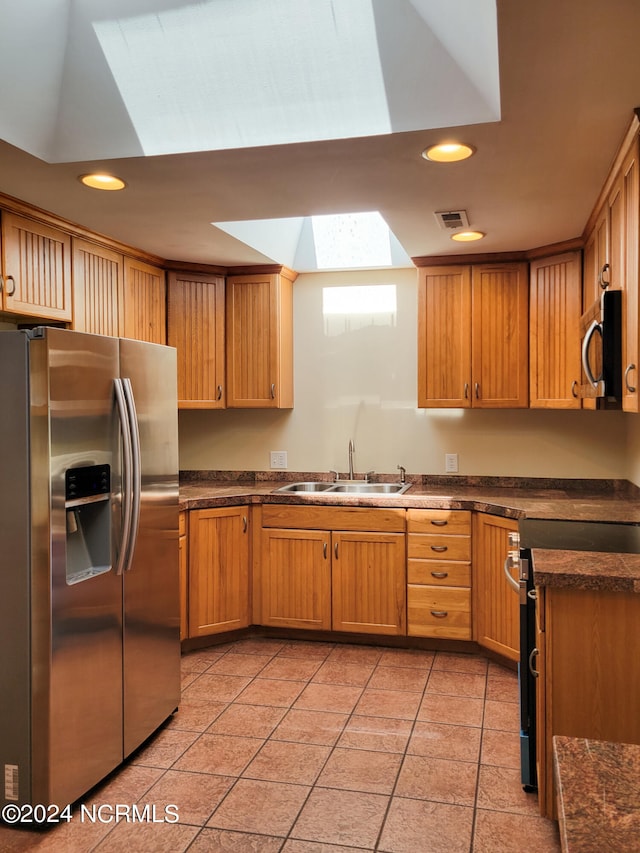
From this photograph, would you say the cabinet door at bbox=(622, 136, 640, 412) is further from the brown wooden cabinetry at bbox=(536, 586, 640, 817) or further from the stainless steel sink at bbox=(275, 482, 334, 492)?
the stainless steel sink at bbox=(275, 482, 334, 492)

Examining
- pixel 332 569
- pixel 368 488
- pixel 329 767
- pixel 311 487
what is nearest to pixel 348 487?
pixel 368 488

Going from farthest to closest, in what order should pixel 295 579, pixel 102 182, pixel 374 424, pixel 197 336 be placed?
pixel 374 424
pixel 197 336
pixel 295 579
pixel 102 182

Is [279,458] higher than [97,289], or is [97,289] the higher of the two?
[97,289]

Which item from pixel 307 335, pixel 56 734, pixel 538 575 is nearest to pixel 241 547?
pixel 307 335

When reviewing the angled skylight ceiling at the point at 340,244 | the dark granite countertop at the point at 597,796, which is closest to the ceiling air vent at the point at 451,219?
the angled skylight ceiling at the point at 340,244

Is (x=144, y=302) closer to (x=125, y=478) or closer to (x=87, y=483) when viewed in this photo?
(x=125, y=478)

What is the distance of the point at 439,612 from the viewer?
3.90m

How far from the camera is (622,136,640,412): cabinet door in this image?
2246 mm

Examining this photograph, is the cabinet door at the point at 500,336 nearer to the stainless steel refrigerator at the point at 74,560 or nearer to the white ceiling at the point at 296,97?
the white ceiling at the point at 296,97

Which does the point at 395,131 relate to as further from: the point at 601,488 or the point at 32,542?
the point at 601,488

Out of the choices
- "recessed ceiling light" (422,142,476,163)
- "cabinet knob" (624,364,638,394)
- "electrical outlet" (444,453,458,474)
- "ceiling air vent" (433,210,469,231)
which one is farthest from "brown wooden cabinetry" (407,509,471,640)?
"recessed ceiling light" (422,142,476,163)

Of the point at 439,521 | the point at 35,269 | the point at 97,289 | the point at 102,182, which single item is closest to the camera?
the point at 102,182

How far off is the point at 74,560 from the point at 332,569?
5.98ft

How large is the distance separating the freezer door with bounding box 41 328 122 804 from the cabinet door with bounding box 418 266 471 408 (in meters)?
2.13
